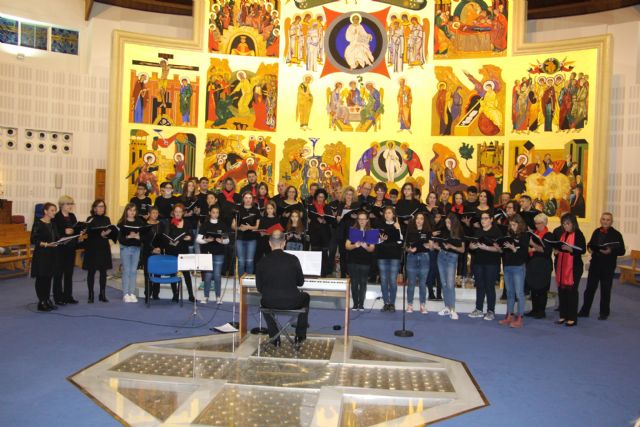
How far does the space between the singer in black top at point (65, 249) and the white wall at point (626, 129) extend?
50.0ft

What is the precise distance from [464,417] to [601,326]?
5.90 meters

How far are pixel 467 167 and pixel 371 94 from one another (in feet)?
12.7

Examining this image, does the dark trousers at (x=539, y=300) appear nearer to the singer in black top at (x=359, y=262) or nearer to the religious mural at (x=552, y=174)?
the singer in black top at (x=359, y=262)

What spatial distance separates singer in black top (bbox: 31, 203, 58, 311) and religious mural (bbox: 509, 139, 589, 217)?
42.5 ft

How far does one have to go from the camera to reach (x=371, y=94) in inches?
723

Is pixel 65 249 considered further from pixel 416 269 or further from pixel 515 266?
pixel 515 266

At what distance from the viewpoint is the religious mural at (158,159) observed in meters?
17.7

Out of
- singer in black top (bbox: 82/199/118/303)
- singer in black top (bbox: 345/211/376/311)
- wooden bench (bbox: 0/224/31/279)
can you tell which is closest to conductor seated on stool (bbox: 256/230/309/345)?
singer in black top (bbox: 345/211/376/311)

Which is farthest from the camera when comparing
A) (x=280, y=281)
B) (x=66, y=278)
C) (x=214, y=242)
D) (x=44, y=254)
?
(x=214, y=242)

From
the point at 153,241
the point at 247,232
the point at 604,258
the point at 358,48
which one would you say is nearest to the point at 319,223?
the point at 247,232

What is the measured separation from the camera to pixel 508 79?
17.6 meters

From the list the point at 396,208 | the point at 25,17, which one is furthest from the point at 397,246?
the point at 25,17

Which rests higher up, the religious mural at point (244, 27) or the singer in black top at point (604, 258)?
the religious mural at point (244, 27)

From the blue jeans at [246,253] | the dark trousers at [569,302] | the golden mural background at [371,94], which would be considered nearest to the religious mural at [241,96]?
the golden mural background at [371,94]
